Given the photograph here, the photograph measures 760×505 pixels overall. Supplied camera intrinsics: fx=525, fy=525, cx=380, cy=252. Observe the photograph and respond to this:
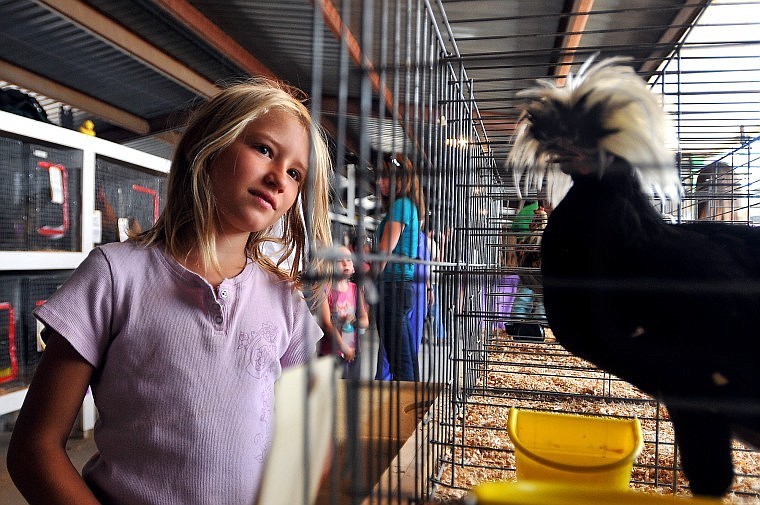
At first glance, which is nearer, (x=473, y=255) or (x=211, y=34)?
(x=473, y=255)

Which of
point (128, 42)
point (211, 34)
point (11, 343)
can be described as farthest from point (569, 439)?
point (128, 42)

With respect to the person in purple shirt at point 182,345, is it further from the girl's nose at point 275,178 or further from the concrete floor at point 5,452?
the concrete floor at point 5,452

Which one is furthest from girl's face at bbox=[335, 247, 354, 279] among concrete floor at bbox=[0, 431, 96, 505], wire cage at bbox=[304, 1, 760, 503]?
concrete floor at bbox=[0, 431, 96, 505]

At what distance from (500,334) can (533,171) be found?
0.69 metres

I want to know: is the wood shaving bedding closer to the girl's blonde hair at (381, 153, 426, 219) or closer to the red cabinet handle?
the girl's blonde hair at (381, 153, 426, 219)

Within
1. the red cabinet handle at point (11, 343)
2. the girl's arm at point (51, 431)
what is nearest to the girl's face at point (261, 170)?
the girl's arm at point (51, 431)

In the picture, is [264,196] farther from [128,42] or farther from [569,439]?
[128,42]

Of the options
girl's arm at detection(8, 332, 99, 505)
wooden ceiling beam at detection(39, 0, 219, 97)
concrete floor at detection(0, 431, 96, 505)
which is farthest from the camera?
wooden ceiling beam at detection(39, 0, 219, 97)

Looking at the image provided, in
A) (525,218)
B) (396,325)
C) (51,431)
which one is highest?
(525,218)

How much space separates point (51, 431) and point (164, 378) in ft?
0.47

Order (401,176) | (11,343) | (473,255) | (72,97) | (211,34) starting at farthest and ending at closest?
(72,97)
(211,34)
(11,343)
(473,255)
(401,176)

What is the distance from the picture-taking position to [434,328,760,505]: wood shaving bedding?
2.53 feet

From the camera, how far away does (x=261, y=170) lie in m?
0.69

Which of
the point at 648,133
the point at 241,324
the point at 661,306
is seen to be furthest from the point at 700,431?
the point at 241,324
